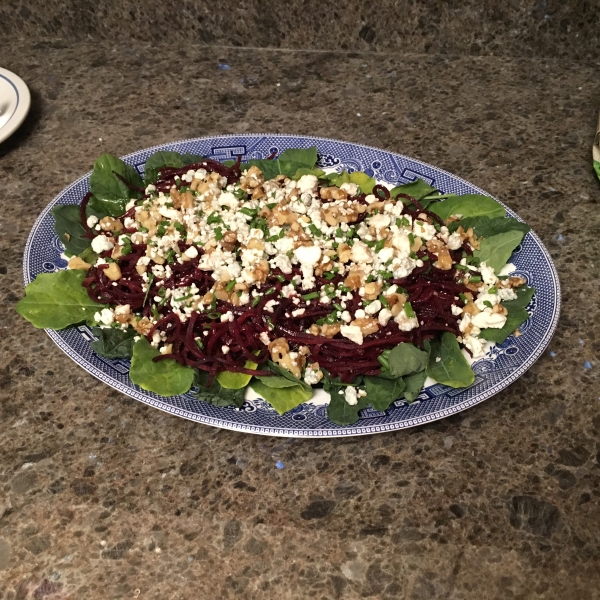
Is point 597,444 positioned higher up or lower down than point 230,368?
lower down

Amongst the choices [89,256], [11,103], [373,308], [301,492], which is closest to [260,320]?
[373,308]

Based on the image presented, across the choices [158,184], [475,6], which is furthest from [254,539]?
[475,6]

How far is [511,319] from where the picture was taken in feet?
4.28

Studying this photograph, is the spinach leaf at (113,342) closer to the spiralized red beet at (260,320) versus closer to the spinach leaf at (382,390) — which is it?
the spiralized red beet at (260,320)

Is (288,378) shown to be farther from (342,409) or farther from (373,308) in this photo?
(373,308)

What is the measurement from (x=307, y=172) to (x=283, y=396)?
67 centimetres

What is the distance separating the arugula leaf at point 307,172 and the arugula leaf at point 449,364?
A: 570 mm

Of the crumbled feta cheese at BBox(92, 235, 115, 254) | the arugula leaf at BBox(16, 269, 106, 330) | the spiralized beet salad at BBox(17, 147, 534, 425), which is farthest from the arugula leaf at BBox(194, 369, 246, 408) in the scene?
the crumbled feta cheese at BBox(92, 235, 115, 254)

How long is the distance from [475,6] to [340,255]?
124 cm

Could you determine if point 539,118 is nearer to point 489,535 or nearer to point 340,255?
point 340,255

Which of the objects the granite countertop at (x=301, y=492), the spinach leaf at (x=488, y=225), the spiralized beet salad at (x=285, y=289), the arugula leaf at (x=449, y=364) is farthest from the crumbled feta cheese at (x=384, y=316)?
the spinach leaf at (x=488, y=225)

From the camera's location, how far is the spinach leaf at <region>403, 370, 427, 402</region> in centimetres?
119

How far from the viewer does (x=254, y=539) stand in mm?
1070

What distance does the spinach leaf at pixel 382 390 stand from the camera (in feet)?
3.87
